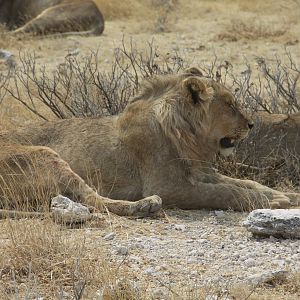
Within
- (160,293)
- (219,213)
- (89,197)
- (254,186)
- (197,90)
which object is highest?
(197,90)

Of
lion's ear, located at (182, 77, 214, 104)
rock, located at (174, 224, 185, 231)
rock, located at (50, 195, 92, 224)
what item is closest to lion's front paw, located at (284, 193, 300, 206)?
lion's ear, located at (182, 77, 214, 104)

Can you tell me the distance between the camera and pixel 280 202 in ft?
25.3

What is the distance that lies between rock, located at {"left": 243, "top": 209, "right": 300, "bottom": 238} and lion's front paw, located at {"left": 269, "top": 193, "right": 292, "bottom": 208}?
99 cm

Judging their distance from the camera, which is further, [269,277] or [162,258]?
[162,258]

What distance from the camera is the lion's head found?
786 cm

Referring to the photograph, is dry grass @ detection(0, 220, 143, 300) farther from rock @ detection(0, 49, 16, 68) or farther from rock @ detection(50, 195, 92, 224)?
rock @ detection(0, 49, 16, 68)

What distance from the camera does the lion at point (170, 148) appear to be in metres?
7.81

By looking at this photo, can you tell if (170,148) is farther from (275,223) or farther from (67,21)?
(67,21)

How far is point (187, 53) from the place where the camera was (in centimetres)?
1527

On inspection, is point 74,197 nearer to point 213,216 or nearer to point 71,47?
point 213,216

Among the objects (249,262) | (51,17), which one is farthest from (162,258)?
(51,17)

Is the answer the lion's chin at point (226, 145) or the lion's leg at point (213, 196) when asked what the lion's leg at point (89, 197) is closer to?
the lion's leg at point (213, 196)

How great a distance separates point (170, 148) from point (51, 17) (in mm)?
10541

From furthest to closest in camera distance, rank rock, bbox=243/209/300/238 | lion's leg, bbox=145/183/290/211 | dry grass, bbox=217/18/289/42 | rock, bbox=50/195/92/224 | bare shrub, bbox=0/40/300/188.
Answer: dry grass, bbox=217/18/289/42 → bare shrub, bbox=0/40/300/188 → lion's leg, bbox=145/183/290/211 → rock, bbox=50/195/92/224 → rock, bbox=243/209/300/238
